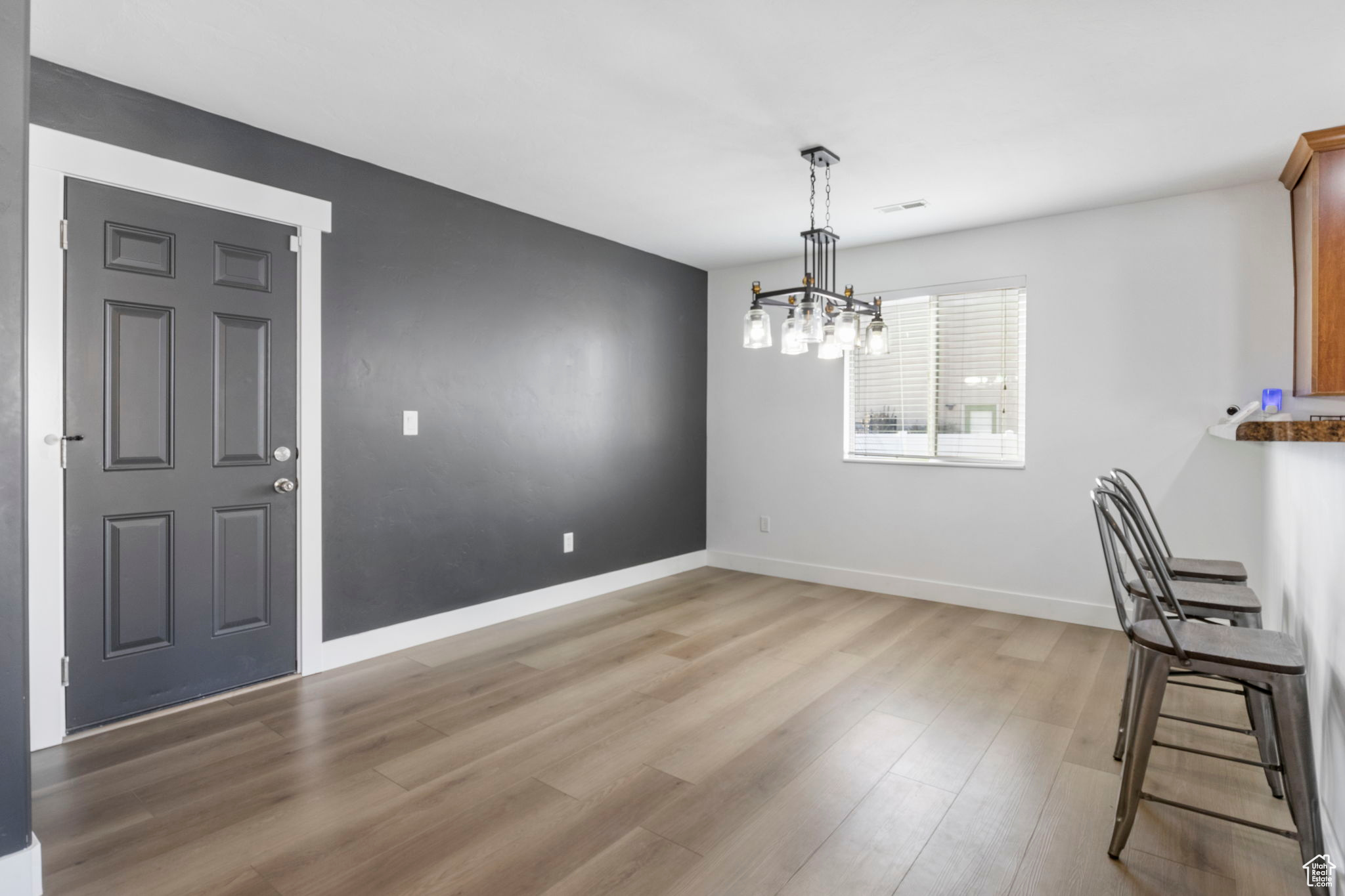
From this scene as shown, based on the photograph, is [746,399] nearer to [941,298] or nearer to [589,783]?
[941,298]

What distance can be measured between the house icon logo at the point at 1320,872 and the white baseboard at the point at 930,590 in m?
2.34

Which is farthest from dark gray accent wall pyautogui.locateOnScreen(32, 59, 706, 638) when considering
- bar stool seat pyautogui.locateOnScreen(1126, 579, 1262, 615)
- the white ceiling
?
bar stool seat pyautogui.locateOnScreen(1126, 579, 1262, 615)

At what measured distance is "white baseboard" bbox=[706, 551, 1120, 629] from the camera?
3.98 metres

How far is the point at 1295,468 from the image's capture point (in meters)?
2.30

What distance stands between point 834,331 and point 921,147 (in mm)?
1108

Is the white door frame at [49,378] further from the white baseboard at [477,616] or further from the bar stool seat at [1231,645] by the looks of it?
the bar stool seat at [1231,645]

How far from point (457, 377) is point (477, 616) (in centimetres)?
137

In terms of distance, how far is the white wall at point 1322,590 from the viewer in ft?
5.21

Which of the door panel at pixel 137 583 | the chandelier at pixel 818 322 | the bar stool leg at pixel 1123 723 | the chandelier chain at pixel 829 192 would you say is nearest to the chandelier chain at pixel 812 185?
the chandelier chain at pixel 829 192

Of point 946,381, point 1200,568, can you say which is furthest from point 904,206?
point 1200,568

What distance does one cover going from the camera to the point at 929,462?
4.54 metres

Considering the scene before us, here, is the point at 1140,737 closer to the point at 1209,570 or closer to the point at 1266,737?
the point at 1266,737

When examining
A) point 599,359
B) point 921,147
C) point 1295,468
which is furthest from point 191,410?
point 1295,468

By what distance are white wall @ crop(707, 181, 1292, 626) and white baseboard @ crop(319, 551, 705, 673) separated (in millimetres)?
1232
